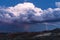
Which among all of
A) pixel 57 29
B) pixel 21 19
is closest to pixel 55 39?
pixel 57 29

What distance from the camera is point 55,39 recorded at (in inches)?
391

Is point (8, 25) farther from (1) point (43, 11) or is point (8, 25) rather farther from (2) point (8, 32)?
(1) point (43, 11)

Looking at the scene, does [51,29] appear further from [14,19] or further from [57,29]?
[14,19]

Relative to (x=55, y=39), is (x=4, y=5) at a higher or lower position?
higher

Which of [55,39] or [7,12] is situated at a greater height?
[7,12]

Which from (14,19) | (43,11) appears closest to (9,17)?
(14,19)

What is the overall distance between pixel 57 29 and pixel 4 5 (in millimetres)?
1319

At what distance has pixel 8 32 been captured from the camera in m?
10.1

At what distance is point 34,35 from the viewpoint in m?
10.0

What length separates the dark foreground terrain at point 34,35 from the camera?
32.6 ft

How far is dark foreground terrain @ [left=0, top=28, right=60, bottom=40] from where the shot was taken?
9938 mm

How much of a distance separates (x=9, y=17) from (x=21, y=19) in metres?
0.28

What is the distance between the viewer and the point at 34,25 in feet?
33.0

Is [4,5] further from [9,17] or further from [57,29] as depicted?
[57,29]
